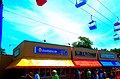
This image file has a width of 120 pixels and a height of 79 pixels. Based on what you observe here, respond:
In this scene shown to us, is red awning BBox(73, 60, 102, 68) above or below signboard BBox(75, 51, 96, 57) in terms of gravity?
below

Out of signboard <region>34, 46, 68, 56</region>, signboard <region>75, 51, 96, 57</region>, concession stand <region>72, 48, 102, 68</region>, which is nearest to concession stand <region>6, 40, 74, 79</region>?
signboard <region>34, 46, 68, 56</region>

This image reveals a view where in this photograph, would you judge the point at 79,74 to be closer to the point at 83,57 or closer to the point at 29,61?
the point at 83,57

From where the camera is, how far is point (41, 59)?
24297 mm

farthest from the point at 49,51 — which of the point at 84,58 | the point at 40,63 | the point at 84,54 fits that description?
the point at 84,54

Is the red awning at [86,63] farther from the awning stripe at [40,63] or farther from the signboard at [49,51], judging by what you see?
the signboard at [49,51]

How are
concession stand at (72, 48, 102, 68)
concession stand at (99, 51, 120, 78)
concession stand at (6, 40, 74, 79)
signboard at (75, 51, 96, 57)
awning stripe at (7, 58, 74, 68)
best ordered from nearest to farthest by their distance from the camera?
awning stripe at (7, 58, 74, 68) → concession stand at (6, 40, 74, 79) → concession stand at (72, 48, 102, 68) → signboard at (75, 51, 96, 57) → concession stand at (99, 51, 120, 78)

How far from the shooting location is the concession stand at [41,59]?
74.1 ft

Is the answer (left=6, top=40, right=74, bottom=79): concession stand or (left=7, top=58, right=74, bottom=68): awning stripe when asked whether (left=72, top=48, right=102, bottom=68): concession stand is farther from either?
(left=7, top=58, right=74, bottom=68): awning stripe

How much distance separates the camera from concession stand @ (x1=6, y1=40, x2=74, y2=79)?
74.1ft

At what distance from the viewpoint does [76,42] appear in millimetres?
71312

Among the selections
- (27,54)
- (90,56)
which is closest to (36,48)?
(27,54)

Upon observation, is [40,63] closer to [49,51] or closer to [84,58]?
[49,51]

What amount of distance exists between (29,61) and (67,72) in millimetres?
8285

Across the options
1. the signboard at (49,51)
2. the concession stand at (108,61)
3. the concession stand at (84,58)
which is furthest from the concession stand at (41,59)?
the concession stand at (108,61)
